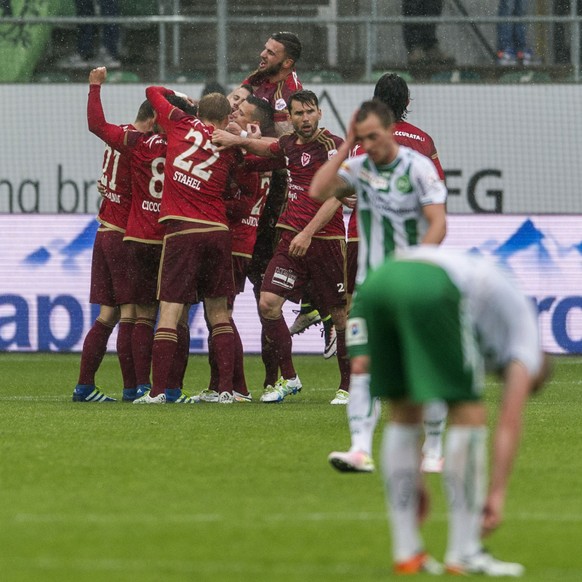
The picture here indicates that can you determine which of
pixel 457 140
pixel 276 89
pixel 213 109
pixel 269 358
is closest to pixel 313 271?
pixel 269 358

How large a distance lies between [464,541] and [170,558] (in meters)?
1.01

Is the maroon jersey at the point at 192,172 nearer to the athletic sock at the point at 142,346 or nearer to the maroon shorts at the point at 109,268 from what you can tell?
the maroon shorts at the point at 109,268

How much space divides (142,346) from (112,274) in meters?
0.63

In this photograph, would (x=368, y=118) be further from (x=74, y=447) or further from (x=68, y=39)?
(x=68, y=39)

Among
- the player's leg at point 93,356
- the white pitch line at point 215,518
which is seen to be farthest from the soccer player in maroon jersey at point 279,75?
the white pitch line at point 215,518

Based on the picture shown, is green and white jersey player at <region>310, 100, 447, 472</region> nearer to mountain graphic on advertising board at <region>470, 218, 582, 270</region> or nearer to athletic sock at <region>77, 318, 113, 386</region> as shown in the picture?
athletic sock at <region>77, 318, 113, 386</region>

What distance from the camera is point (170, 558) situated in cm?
490

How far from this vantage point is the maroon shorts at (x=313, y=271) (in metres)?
10.9

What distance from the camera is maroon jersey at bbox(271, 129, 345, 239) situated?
10.7m

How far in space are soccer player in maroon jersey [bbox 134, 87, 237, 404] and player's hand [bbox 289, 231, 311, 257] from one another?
3.04 feet

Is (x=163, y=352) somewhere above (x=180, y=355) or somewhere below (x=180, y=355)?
above

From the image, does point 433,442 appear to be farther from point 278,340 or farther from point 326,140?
point 278,340

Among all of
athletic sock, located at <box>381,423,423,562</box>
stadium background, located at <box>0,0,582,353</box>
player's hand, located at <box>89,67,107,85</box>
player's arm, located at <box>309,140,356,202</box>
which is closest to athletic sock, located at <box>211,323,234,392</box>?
player's hand, located at <box>89,67,107,85</box>

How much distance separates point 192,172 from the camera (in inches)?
429
